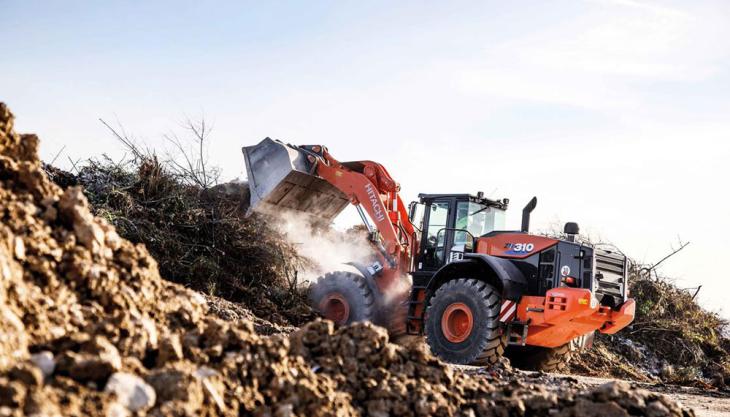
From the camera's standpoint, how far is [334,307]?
11844mm

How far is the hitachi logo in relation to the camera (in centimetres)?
1158

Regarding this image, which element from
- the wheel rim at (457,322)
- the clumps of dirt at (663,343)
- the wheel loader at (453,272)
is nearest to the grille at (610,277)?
the wheel loader at (453,272)

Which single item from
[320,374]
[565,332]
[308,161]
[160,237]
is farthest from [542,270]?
[320,374]

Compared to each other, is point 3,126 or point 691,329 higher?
point 691,329

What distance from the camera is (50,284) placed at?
12.9 feet

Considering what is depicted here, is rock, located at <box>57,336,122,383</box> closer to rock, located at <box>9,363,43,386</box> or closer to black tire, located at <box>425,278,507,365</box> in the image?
rock, located at <box>9,363,43,386</box>

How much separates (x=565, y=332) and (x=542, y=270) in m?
0.90

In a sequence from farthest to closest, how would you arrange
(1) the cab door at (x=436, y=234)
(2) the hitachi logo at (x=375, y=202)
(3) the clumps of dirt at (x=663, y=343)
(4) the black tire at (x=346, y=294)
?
(3) the clumps of dirt at (x=663, y=343) → (2) the hitachi logo at (x=375, y=202) → (4) the black tire at (x=346, y=294) → (1) the cab door at (x=436, y=234)

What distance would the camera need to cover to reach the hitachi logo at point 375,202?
38.0 feet

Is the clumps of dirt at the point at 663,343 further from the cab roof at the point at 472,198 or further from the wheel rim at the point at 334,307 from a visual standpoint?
the wheel rim at the point at 334,307

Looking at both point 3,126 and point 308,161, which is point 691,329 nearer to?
point 308,161

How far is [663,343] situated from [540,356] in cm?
567

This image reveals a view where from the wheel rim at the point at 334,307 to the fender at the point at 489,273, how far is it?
166 centimetres

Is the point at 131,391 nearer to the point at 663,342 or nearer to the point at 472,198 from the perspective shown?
the point at 472,198
